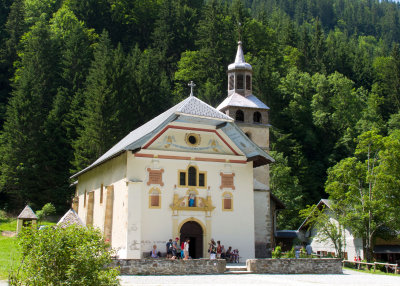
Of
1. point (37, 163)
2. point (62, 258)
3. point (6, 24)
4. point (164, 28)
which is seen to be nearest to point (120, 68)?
point (37, 163)

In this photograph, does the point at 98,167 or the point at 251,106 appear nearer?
the point at 98,167

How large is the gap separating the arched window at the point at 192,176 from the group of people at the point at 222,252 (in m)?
3.21

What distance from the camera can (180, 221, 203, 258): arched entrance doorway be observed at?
26.3 meters

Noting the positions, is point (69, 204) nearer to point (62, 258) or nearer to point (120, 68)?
point (120, 68)

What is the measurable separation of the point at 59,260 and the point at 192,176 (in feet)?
54.4

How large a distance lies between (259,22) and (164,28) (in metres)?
14.9

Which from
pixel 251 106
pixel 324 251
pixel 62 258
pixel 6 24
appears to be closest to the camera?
pixel 62 258

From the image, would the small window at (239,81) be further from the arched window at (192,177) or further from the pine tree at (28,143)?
the pine tree at (28,143)

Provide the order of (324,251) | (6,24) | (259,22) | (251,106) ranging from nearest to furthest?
(251,106) < (324,251) < (6,24) < (259,22)

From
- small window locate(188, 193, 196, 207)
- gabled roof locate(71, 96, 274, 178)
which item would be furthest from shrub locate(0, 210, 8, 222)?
small window locate(188, 193, 196, 207)

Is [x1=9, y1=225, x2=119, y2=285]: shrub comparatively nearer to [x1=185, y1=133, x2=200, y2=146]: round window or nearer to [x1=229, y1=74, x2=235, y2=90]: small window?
[x1=185, y1=133, x2=200, y2=146]: round window

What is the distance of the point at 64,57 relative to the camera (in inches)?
2365

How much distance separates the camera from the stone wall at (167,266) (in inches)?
Result: 728

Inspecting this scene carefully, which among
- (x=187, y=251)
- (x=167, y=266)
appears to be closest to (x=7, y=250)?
(x=187, y=251)
